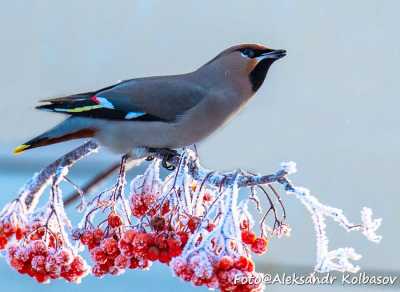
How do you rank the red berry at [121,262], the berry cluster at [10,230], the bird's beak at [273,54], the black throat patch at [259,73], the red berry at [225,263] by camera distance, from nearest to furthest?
the red berry at [225,263]
the red berry at [121,262]
the berry cluster at [10,230]
the bird's beak at [273,54]
the black throat patch at [259,73]

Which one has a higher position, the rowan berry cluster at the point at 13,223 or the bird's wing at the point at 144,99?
the bird's wing at the point at 144,99

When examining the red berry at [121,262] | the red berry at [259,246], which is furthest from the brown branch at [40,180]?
the red berry at [259,246]

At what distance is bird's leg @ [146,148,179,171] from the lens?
1.50m

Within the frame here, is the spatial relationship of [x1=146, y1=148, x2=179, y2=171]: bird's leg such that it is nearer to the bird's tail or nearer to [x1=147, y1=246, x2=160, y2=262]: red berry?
the bird's tail

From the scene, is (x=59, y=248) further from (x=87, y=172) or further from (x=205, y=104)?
(x=87, y=172)

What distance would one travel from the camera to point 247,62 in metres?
1.62

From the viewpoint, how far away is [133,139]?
161cm

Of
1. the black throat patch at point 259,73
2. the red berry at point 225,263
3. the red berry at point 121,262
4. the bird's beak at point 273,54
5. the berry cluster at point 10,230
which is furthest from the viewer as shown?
the black throat patch at point 259,73

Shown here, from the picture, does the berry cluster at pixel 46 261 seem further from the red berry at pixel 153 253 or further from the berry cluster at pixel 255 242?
the berry cluster at pixel 255 242

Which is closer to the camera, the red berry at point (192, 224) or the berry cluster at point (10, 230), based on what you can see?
the red berry at point (192, 224)

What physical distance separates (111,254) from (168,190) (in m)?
0.13

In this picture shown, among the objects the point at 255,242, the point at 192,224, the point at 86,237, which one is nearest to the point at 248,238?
the point at 255,242

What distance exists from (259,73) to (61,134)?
411 millimetres

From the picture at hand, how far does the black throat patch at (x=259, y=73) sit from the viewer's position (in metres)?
1.60
